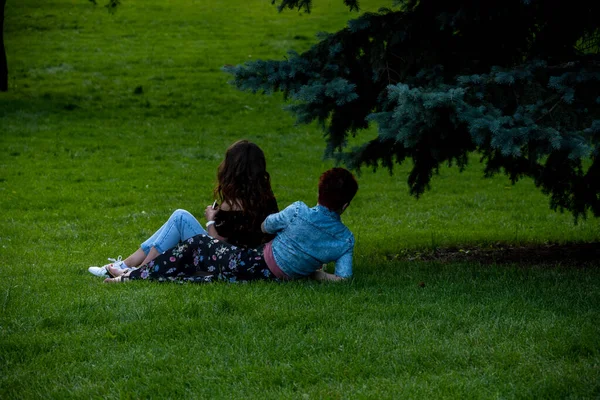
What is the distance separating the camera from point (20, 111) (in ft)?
60.1

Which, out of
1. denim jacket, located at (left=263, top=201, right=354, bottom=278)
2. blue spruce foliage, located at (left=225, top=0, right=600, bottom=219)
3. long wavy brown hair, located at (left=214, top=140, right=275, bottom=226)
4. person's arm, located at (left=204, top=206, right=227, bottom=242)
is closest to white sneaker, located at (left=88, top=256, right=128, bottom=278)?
person's arm, located at (left=204, top=206, right=227, bottom=242)

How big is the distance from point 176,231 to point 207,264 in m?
0.41

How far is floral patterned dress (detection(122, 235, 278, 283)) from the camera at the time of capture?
6.42 m

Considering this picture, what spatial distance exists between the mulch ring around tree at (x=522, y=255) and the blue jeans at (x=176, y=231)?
2.57 metres

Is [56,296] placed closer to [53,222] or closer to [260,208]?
[260,208]

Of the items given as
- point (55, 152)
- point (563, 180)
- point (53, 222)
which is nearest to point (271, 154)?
point (55, 152)

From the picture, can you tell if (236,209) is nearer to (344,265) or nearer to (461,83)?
(344,265)

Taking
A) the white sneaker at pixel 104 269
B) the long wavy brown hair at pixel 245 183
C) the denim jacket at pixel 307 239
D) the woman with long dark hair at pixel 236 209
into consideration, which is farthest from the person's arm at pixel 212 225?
the white sneaker at pixel 104 269

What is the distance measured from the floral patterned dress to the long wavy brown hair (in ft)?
1.06

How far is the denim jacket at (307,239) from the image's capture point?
6.29 metres

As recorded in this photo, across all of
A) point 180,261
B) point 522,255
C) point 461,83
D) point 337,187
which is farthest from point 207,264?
point 522,255

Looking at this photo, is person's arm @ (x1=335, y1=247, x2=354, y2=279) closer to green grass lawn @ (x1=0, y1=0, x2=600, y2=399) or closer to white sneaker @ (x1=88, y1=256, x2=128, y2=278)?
green grass lawn @ (x1=0, y1=0, x2=600, y2=399)

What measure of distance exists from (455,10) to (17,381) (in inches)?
187

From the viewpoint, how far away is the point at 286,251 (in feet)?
20.9
